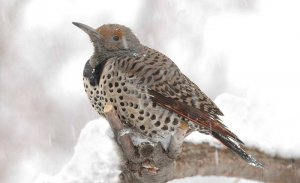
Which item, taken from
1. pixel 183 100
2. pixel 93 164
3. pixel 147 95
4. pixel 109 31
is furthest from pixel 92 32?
pixel 93 164

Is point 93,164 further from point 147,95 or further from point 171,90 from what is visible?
point 171,90

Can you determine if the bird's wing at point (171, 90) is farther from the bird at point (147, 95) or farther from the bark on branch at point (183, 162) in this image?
the bark on branch at point (183, 162)

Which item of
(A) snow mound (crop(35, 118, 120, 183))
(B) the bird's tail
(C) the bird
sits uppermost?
(C) the bird

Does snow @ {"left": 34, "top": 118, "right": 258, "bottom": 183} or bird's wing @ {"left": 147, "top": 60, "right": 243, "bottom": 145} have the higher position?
bird's wing @ {"left": 147, "top": 60, "right": 243, "bottom": 145}

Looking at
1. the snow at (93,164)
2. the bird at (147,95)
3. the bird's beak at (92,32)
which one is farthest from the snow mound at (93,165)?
the bird's beak at (92,32)

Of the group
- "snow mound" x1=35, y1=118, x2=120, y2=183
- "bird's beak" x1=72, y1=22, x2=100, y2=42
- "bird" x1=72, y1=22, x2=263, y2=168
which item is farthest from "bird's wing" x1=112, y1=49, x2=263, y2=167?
"snow mound" x1=35, y1=118, x2=120, y2=183

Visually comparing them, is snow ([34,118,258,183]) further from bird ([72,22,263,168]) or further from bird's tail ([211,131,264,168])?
bird's tail ([211,131,264,168])

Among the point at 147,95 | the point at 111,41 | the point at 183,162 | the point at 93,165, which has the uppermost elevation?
the point at 111,41
